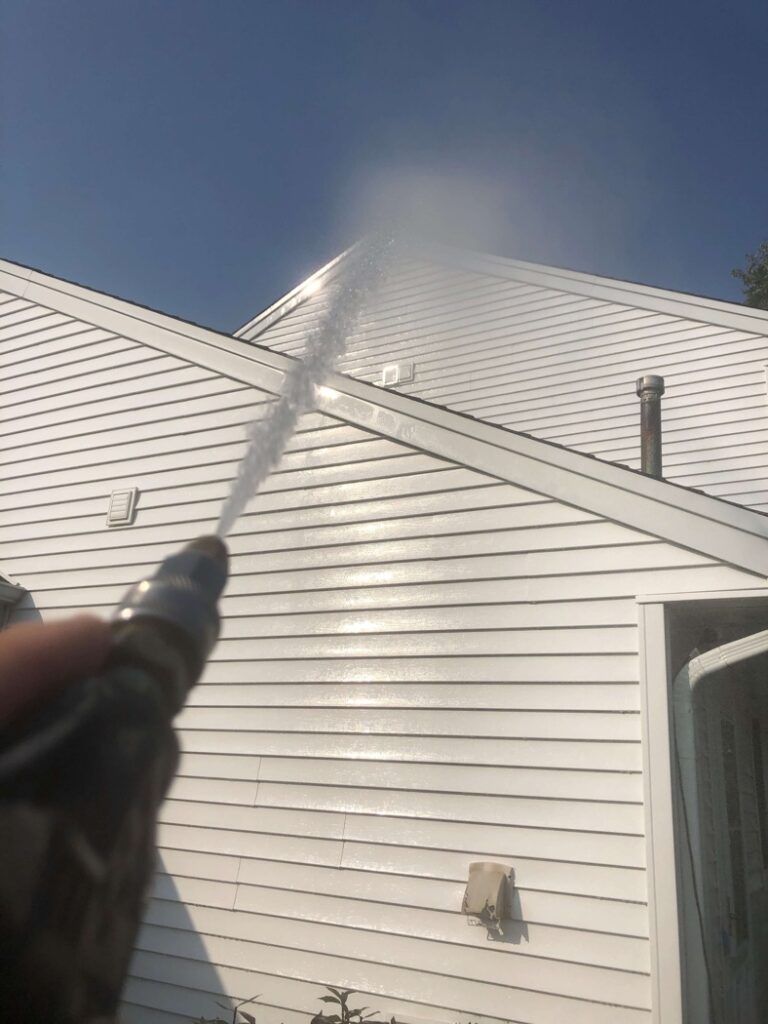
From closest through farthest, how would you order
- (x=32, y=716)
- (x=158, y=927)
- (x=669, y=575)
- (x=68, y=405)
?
(x=32, y=716)
(x=669, y=575)
(x=158, y=927)
(x=68, y=405)

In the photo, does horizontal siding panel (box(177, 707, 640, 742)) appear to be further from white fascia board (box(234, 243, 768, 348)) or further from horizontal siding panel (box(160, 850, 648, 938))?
white fascia board (box(234, 243, 768, 348))

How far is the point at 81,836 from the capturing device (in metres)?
0.56

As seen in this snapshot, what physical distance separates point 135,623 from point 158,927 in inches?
197


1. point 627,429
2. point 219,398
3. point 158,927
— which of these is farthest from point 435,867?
point 627,429

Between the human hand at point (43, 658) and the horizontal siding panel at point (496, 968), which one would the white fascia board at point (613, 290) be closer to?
the horizontal siding panel at point (496, 968)

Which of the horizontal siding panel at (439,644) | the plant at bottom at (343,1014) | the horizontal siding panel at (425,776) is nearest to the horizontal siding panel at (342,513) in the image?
the horizontal siding panel at (439,644)

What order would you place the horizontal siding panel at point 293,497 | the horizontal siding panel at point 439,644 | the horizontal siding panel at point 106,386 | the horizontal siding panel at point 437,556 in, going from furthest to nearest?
the horizontal siding panel at point 106,386, the horizontal siding panel at point 293,497, the horizontal siding panel at point 437,556, the horizontal siding panel at point 439,644

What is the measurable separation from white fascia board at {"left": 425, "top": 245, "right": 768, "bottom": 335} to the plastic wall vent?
590cm

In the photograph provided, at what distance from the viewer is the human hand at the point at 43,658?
612 mm

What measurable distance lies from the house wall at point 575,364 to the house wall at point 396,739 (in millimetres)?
3791

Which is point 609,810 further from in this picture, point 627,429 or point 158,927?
point 627,429

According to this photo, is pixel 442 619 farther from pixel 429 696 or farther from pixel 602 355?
pixel 602 355

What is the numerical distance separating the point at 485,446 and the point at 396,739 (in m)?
1.81

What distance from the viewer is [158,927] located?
4953 mm
